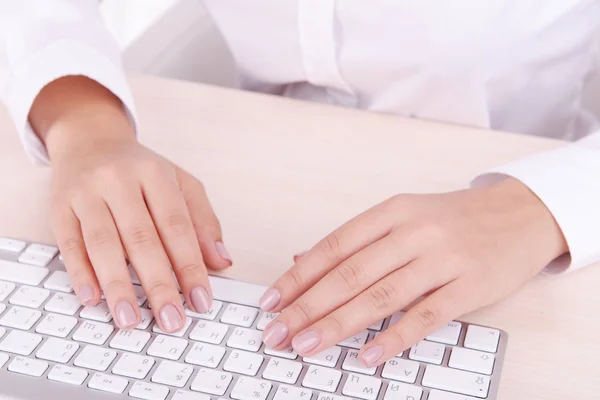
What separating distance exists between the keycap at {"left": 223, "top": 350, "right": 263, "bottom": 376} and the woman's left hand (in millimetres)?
14

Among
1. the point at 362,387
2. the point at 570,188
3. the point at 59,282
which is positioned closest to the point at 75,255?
the point at 59,282

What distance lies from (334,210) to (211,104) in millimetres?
219

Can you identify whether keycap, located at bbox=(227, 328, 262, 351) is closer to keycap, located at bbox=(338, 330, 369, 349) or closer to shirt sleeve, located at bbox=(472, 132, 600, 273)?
keycap, located at bbox=(338, 330, 369, 349)

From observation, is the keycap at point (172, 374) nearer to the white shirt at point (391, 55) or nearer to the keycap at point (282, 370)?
the keycap at point (282, 370)

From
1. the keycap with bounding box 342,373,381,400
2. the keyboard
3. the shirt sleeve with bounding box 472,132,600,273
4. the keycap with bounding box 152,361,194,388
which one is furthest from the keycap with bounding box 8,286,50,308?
the shirt sleeve with bounding box 472,132,600,273

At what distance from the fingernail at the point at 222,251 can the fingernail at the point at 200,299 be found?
48 millimetres

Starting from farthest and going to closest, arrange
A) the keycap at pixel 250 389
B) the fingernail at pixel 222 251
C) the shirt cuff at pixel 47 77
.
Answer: the shirt cuff at pixel 47 77
the fingernail at pixel 222 251
the keycap at pixel 250 389

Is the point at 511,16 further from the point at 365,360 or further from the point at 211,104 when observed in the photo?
the point at 365,360

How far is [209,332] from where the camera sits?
1.62 ft

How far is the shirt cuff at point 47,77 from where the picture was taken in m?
0.69

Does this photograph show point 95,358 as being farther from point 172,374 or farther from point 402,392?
point 402,392

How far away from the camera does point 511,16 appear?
0.75m

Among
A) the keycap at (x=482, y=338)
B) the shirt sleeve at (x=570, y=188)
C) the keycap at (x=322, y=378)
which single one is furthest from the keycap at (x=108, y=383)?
the shirt sleeve at (x=570, y=188)

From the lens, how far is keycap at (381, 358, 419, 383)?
1.52ft
